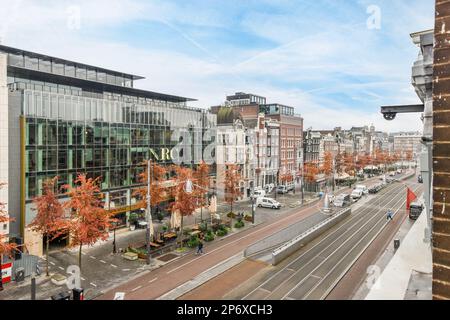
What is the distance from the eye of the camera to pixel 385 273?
8.04m

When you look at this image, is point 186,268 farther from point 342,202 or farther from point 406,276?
point 342,202

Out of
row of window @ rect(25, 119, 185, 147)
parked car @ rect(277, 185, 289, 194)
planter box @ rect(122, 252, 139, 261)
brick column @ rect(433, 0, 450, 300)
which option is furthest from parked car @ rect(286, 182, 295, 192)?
brick column @ rect(433, 0, 450, 300)

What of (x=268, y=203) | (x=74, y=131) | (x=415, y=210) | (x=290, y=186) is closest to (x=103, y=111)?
(x=74, y=131)

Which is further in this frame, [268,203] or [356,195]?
[356,195]

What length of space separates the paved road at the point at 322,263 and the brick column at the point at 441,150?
16.3 metres

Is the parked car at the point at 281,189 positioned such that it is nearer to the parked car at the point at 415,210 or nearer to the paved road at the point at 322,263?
the paved road at the point at 322,263

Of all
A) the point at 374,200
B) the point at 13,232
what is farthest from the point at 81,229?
the point at 374,200

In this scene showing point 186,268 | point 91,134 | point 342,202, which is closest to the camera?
point 186,268

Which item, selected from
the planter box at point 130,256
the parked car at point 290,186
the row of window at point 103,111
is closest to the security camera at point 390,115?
the planter box at point 130,256

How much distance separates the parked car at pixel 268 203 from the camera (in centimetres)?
4962

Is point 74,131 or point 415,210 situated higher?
point 74,131

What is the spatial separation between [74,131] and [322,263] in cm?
2729

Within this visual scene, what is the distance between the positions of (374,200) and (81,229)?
51.8 m

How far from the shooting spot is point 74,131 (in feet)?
106
